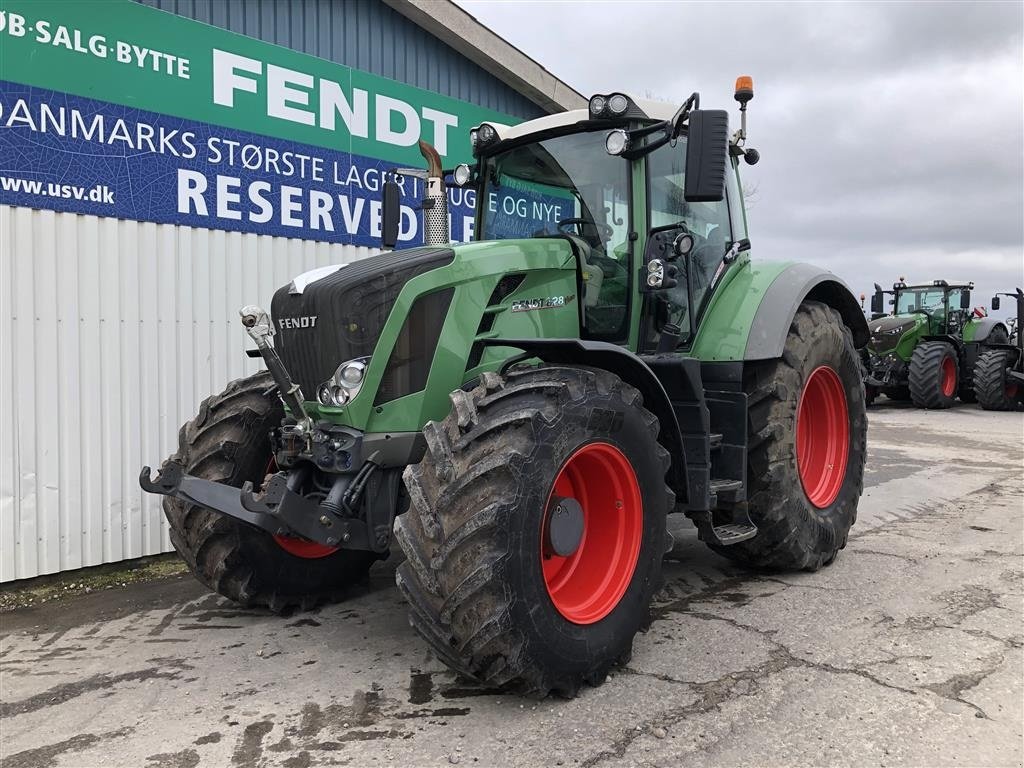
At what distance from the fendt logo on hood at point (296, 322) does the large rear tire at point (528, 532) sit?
0.82 metres

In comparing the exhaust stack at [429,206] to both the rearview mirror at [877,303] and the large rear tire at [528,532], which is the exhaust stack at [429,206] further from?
the rearview mirror at [877,303]

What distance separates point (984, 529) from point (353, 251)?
536 centimetres

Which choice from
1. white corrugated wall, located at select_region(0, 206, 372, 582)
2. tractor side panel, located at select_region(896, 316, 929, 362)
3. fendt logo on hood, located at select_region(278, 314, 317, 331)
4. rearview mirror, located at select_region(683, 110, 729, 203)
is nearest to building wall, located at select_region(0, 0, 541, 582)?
white corrugated wall, located at select_region(0, 206, 372, 582)

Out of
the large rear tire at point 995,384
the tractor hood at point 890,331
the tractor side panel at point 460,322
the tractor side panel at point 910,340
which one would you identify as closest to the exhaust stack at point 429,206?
the tractor side panel at point 460,322

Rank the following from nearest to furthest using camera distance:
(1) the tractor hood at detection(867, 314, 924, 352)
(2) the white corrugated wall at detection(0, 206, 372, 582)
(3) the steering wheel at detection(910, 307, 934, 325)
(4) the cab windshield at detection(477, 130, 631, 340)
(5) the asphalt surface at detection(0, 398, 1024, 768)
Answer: (5) the asphalt surface at detection(0, 398, 1024, 768)
(4) the cab windshield at detection(477, 130, 631, 340)
(2) the white corrugated wall at detection(0, 206, 372, 582)
(1) the tractor hood at detection(867, 314, 924, 352)
(3) the steering wheel at detection(910, 307, 934, 325)

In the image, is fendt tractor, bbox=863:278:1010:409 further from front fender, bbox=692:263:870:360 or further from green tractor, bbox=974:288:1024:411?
front fender, bbox=692:263:870:360

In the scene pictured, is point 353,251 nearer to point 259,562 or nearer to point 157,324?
point 157,324

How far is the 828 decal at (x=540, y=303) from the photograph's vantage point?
12.5 ft

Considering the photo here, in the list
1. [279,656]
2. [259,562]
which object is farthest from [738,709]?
[259,562]

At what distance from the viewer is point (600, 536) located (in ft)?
11.7

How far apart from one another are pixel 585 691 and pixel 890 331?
624 inches

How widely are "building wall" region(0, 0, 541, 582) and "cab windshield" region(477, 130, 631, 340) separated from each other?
8.37ft

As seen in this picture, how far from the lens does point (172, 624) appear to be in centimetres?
427

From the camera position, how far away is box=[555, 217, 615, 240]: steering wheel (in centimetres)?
428
